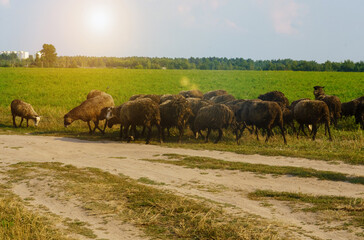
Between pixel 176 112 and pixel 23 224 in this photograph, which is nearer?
pixel 23 224

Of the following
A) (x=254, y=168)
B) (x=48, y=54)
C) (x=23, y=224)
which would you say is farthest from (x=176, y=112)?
(x=48, y=54)

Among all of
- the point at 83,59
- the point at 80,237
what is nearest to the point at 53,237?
the point at 80,237

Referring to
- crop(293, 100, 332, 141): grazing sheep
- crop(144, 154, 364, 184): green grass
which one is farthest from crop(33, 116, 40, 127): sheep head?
crop(293, 100, 332, 141): grazing sheep

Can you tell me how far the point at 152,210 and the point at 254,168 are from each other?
5.03 metres

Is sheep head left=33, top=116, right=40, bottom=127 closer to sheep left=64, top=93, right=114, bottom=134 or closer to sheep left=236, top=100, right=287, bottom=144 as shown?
sheep left=64, top=93, right=114, bottom=134

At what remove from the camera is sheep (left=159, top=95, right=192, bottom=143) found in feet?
67.1

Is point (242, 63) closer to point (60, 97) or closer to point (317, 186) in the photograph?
point (60, 97)

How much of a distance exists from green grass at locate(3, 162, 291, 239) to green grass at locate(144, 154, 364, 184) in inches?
Answer: 116

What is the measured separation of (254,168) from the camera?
1363 cm

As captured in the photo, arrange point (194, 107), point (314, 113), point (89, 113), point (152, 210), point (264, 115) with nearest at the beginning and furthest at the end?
point (152, 210) → point (264, 115) → point (314, 113) → point (194, 107) → point (89, 113)

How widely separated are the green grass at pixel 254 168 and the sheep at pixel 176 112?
452cm

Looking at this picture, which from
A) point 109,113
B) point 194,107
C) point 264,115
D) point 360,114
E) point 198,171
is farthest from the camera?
point 360,114

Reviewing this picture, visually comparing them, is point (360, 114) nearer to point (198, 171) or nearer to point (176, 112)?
point (176, 112)

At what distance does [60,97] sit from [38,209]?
3896 cm
